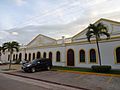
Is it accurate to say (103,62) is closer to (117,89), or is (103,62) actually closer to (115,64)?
(115,64)

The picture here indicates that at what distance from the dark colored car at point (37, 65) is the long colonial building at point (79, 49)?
5.10 m

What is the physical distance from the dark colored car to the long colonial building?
5.10 m

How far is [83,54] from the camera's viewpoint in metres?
25.4

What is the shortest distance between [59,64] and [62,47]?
3299mm

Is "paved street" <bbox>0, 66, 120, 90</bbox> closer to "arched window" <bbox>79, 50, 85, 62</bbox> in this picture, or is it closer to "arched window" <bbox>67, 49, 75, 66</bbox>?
"arched window" <bbox>79, 50, 85, 62</bbox>

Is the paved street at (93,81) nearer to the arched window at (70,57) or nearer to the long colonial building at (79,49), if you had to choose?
the long colonial building at (79,49)

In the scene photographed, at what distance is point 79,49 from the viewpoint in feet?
85.3

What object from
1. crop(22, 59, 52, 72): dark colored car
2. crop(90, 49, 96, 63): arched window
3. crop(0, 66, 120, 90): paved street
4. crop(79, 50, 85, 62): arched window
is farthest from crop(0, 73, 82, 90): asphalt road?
crop(79, 50, 85, 62): arched window

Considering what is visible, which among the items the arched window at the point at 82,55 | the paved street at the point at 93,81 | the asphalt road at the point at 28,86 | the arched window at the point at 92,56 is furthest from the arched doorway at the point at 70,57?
the asphalt road at the point at 28,86

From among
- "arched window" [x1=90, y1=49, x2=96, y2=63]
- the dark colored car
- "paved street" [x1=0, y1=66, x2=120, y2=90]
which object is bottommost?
"paved street" [x1=0, y1=66, x2=120, y2=90]

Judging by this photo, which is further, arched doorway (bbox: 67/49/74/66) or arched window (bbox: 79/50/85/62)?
arched doorway (bbox: 67/49/74/66)

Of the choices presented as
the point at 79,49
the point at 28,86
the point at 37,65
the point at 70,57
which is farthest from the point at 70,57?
the point at 28,86

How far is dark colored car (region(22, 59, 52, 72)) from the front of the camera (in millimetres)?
21925

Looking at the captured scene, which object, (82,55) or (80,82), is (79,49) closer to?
(82,55)
